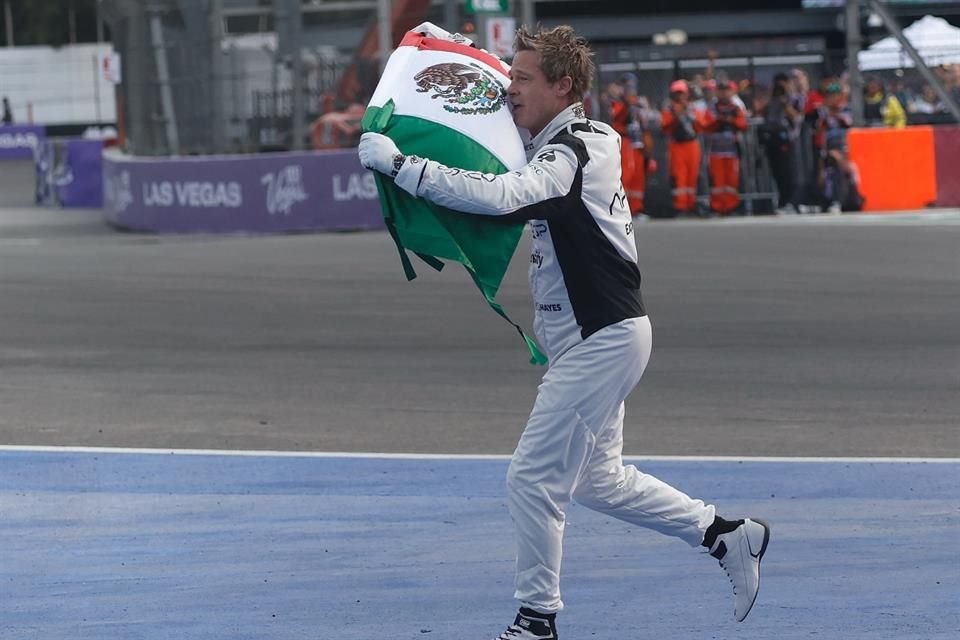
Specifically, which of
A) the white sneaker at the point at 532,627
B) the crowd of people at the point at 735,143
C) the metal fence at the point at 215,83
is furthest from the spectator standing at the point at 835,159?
the white sneaker at the point at 532,627

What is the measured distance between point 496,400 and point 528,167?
5.32m

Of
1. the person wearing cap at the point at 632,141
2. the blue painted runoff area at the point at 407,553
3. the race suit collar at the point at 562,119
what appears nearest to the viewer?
the race suit collar at the point at 562,119

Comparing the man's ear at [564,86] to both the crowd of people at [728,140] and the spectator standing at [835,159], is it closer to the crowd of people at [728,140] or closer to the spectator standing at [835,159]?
the crowd of people at [728,140]

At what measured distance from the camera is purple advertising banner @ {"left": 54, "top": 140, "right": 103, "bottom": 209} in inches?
1332

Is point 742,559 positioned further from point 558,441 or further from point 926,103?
point 926,103

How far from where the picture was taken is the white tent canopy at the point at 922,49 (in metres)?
25.9

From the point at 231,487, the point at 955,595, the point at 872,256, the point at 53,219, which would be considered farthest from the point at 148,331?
the point at 53,219

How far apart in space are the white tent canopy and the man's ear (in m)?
21.6

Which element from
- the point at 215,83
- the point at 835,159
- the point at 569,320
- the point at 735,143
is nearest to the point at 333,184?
the point at 215,83

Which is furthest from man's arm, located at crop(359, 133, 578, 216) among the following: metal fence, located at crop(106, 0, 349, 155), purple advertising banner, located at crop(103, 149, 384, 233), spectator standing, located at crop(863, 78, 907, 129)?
spectator standing, located at crop(863, 78, 907, 129)

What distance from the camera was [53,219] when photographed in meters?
29.3

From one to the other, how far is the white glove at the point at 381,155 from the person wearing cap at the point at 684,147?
60.1 ft

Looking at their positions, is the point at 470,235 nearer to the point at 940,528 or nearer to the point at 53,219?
the point at 940,528

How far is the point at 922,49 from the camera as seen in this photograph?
2642 cm
